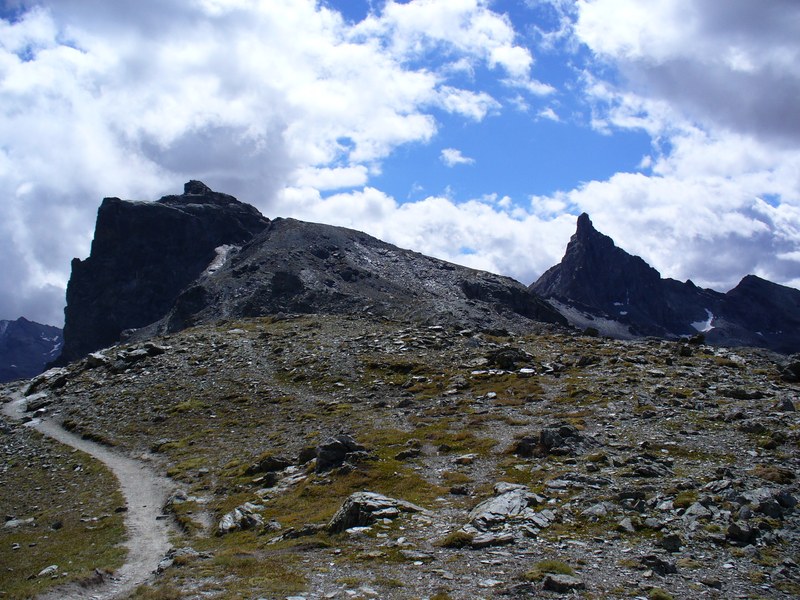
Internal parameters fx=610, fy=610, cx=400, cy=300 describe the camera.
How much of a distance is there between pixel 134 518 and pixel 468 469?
19499mm

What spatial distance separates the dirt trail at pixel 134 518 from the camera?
23.7 meters

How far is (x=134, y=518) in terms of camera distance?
116ft

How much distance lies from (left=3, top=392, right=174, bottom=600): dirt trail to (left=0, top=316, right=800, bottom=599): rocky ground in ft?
4.09

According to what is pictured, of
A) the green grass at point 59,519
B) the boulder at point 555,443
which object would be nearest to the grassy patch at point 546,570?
the boulder at point 555,443

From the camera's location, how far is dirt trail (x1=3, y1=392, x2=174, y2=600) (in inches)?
931

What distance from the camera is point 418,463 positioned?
37281 millimetres

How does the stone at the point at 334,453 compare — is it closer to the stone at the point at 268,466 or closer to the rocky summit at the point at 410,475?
the rocky summit at the point at 410,475

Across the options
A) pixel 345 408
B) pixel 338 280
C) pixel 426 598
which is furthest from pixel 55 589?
pixel 338 280

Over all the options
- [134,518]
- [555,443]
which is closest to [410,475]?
[555,443]

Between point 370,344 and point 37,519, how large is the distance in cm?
4959

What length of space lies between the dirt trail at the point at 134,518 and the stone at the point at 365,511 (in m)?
7.98

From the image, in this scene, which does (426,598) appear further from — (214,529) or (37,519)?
(37,519)

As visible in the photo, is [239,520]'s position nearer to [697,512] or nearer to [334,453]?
[334,453]

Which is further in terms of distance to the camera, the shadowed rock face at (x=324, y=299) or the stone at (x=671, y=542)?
the shadowed rock face at (x=324, y=299)
